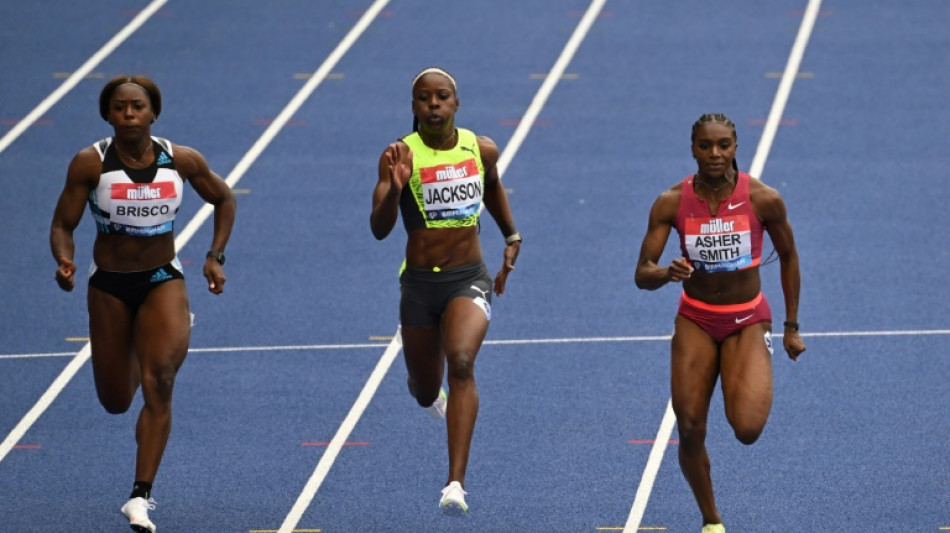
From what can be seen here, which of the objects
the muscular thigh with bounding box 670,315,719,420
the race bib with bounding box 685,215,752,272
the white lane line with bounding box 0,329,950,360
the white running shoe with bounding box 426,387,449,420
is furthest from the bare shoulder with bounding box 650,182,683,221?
the white lane line with bounding box 0,329,950,360

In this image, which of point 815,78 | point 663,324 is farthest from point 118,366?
point 815,78

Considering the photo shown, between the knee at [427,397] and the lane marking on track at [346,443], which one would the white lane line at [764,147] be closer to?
the knee at [427,397]

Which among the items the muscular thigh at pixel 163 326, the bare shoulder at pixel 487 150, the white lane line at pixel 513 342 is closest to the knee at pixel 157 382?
the muscular thigh at pixel 163 326

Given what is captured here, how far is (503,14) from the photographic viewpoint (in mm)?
15664

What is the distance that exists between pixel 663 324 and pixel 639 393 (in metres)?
1.12

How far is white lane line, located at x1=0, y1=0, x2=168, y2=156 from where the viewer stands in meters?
13.8

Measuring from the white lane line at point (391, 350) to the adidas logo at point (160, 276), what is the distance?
40.2 inches

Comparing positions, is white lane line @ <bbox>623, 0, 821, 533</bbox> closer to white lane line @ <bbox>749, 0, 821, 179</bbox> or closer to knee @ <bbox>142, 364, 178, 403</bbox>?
white lane line @ <bbox>749, 0, 821, 179</bbox>

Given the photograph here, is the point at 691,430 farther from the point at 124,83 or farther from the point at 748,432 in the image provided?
the point at 124,83

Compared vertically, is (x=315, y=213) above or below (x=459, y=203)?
below

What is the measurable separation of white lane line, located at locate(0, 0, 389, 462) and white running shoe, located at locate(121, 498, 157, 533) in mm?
1881

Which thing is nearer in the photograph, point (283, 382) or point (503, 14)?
point (283, 382)

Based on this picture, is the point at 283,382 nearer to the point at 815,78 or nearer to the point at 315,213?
the point at 315,213

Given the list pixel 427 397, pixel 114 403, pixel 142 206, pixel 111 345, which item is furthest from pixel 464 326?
pixel 114 403
